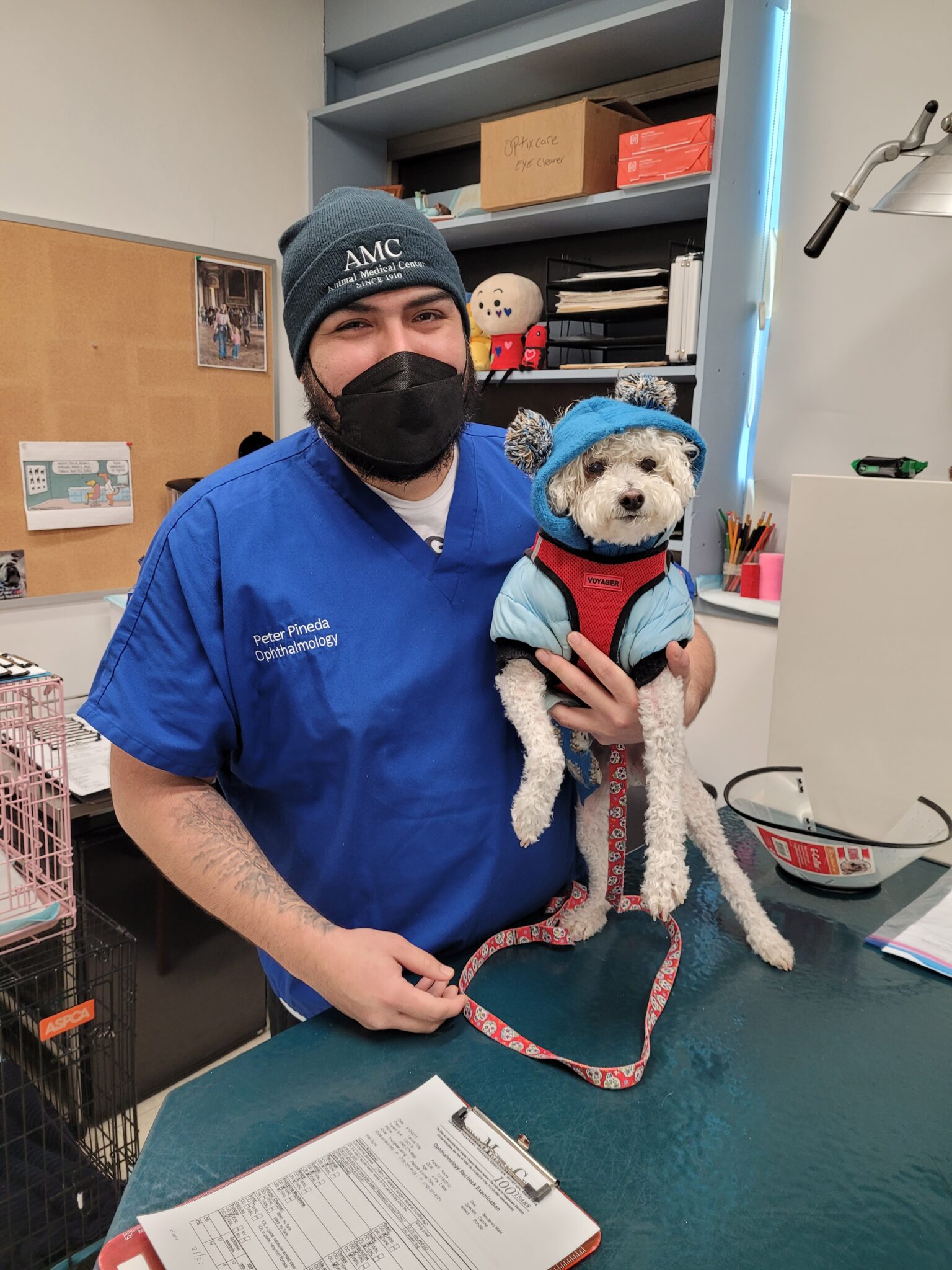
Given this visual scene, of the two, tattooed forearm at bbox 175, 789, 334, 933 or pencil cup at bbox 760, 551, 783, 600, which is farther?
pencil cup at bbox 760, 551, 783, 600

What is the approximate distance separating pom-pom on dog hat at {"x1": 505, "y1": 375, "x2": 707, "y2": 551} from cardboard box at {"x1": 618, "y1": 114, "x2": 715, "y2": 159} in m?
1.66

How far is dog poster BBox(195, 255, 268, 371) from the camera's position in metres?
2.93

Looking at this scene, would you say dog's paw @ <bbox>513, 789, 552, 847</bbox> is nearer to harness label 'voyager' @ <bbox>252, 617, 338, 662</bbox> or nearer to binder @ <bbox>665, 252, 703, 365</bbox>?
harness label 'voyager' @ <bbox>252, 617, 338, 662</bbox>

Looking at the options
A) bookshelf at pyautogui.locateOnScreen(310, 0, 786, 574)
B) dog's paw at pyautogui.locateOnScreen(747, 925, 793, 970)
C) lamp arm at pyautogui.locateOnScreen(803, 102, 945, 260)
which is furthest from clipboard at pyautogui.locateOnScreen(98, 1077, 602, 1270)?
bookshelf at pyautogui.locateOnScreen(310, 0, 786, 574)

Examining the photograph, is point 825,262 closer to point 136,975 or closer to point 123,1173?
point 136,975

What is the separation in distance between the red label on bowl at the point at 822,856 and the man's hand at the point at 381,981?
47cm

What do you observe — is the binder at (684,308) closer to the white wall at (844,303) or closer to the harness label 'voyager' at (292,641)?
the white wall at (844,303)

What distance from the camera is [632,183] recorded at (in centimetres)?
237

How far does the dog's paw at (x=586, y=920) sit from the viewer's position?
0.99 m

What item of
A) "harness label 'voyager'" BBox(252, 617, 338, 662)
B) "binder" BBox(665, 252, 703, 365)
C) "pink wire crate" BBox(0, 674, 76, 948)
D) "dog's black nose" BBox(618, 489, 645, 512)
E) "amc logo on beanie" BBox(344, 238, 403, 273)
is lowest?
"pink wire crate" BBox(0, 674, 76, 948)

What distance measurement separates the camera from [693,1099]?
752mm

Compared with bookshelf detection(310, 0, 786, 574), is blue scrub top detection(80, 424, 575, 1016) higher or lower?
lower

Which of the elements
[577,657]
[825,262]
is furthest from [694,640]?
[825,262]

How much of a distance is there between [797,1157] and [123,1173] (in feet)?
4.46
